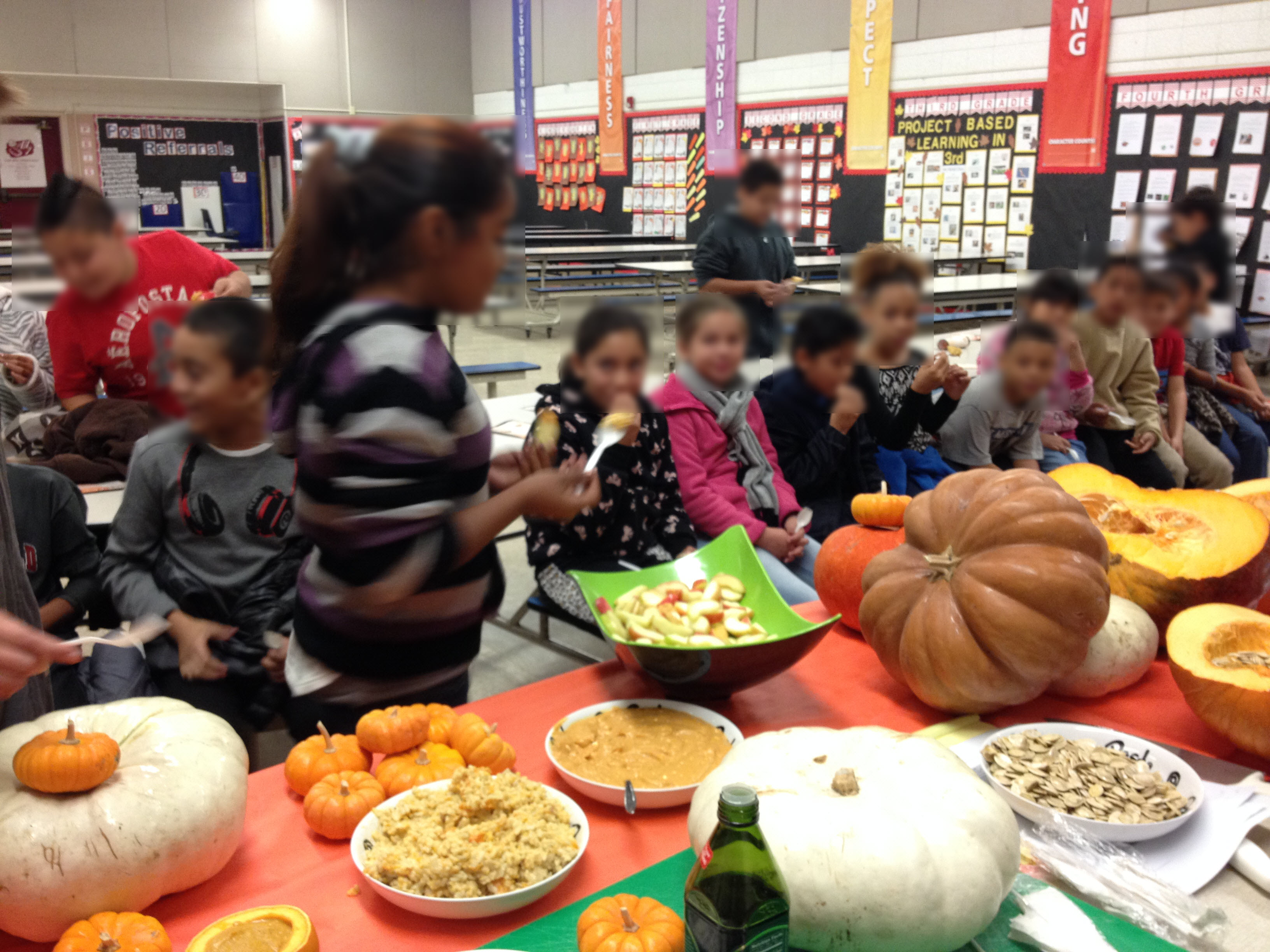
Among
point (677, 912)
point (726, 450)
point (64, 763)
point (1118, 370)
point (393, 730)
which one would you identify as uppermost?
point (1118, 370)

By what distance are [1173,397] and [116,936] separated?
2.02 m

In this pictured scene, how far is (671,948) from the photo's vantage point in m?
0.99

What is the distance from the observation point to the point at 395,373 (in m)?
0.66

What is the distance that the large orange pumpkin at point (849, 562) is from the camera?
194cm

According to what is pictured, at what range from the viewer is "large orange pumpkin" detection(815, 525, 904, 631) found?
194 centimetres

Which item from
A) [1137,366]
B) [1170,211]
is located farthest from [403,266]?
[1137,366]

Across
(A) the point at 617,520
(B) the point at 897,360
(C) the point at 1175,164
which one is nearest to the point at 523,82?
(B) the point at 897,360

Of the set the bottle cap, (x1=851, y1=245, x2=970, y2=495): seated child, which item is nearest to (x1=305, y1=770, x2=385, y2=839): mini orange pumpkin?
the bottle cap

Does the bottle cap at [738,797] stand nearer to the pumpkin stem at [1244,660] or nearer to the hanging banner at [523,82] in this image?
the hanging banner at [523,82]

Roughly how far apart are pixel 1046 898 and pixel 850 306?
77cm

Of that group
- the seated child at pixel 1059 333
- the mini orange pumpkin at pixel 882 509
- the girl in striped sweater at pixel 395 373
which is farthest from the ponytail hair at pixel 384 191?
the mini orange pumpkin at pixel 882 509

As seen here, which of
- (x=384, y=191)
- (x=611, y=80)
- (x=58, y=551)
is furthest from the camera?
(x=58, y=551)

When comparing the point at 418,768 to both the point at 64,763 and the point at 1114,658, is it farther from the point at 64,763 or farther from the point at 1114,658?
the point at 1114,658

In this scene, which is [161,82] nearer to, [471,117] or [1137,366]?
[471,117]
